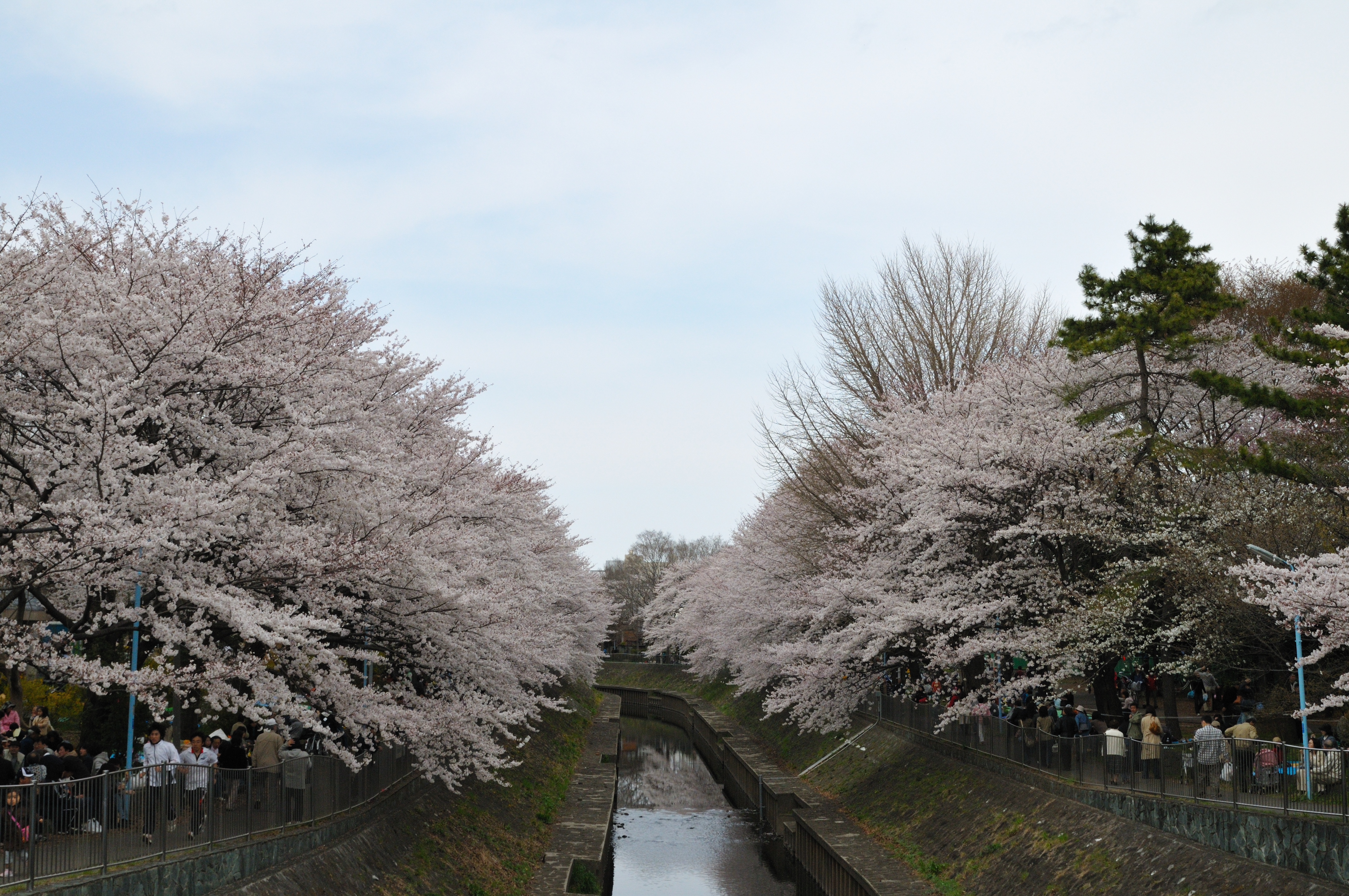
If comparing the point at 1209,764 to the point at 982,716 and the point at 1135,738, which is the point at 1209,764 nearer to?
the point at 1135,738

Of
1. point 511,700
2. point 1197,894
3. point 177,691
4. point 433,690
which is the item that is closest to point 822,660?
point 511,700

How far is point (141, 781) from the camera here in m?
12.2

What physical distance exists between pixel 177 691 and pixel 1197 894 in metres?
13.6

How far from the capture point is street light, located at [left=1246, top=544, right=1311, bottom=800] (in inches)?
576

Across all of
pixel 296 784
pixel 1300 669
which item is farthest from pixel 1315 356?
pixel 296 784

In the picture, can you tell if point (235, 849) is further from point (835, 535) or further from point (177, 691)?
point (835, 535)

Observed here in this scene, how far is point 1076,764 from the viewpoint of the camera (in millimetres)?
20250

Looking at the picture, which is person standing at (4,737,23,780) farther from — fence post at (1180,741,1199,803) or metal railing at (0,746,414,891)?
fence post at (1180,741,1199,803)

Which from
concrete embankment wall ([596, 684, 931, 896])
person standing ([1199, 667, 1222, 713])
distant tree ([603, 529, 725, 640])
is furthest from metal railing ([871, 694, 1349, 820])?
distant tree ([603, 529, 725, 640])

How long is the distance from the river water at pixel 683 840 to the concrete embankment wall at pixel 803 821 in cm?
79

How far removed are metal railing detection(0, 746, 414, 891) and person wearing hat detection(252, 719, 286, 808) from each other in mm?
24

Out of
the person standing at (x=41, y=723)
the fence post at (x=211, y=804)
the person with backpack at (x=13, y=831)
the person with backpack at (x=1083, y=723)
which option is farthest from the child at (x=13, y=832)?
the person with backpack at (x=1083, y=723)

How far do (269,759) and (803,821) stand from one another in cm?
1576

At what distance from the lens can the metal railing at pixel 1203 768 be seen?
1431cm
